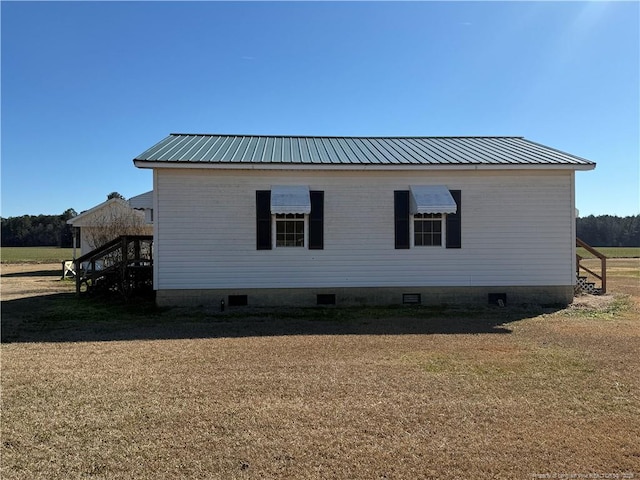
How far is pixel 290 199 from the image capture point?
32.4 ft

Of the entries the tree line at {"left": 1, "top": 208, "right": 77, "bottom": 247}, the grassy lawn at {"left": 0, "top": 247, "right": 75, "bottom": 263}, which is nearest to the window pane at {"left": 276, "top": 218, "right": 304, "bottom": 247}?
the grassy lawn at {"left": 0, "top": 247, "right": 75, "bottom": 263}

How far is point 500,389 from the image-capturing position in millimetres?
4617

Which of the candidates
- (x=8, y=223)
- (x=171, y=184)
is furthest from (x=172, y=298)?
(x=8, y=223)

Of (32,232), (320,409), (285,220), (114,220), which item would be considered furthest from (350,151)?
(32,232)

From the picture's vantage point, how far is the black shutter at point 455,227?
10.5m

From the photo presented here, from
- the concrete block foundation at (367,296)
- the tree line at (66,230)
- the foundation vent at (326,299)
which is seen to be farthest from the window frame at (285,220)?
the tree line at (66,230)

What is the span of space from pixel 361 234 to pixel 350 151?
8.77 feet

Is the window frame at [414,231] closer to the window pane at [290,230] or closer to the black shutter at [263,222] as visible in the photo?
the window pane at [290,230]

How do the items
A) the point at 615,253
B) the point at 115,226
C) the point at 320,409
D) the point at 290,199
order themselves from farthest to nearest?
the point at 615,253 < the point at 115,226 < the point at 290,199 < the point at 320,409

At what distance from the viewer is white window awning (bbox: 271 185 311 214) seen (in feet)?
31.8

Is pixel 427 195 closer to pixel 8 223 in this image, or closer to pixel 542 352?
pixel 542 352

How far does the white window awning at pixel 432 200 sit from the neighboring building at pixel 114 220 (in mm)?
9593

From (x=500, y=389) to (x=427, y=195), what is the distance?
6.32 meters

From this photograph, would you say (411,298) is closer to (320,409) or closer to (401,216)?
(401,216)
